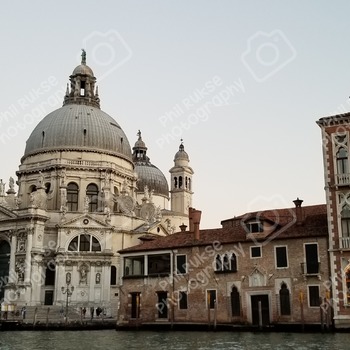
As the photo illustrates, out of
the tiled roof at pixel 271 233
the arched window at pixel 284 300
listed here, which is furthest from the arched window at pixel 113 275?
the arched window at pixel 284 300

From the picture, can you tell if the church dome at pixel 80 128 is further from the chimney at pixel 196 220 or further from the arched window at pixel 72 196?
the chimney at pixel 196 220

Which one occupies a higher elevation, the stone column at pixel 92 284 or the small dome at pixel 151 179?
the small dome at pixel 151 179

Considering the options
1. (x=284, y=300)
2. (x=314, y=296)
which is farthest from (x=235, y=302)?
(x=314, y=296)

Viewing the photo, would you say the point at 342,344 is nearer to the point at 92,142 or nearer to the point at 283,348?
the point at 283,348

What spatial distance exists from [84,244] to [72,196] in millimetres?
7087

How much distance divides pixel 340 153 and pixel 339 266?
19.2 feet

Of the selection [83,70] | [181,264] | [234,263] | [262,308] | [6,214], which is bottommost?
[262,308]

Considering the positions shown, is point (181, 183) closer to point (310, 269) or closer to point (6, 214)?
point (6, 214)

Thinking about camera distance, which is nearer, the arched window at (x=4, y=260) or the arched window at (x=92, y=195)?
the arched window at (x=4, y=260)

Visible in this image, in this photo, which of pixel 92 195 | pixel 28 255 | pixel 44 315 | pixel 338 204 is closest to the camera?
pixel 338 204

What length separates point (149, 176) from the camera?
78875 millimetres

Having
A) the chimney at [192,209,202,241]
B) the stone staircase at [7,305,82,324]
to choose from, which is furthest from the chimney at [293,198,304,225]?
the stone staircase at [7,305,82,324]

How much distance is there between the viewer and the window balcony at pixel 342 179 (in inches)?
1182

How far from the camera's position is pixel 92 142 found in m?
59.7
